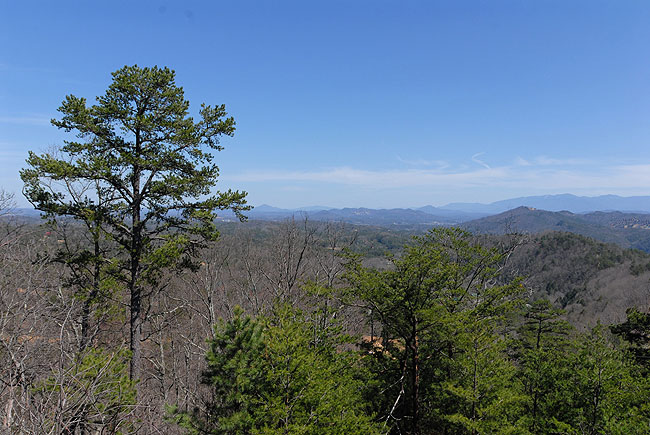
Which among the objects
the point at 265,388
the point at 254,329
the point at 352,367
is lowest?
the point at 352,367

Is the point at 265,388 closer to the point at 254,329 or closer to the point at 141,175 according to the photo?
the point at 254,329

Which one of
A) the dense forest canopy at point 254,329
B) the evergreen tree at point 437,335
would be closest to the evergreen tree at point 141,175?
the dense forest canopy at point 254,329

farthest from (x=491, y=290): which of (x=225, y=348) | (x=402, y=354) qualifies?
(x=225, y=348)

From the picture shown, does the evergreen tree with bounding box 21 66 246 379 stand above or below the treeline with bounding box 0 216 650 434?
above

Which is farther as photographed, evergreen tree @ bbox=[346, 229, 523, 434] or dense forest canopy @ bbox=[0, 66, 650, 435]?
evergreen tree @ bbox=[346, 229, 523, 434]

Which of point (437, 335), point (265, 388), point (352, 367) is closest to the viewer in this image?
point (265, 388)

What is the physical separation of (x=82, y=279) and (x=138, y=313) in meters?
2.16

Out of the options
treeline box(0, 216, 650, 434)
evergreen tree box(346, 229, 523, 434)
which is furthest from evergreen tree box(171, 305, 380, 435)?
evergreen tree box(346, 229, 523, 434)

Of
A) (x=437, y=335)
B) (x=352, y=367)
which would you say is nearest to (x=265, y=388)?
(x=352, y=367)

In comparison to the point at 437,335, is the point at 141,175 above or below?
above

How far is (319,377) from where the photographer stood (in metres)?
7.41

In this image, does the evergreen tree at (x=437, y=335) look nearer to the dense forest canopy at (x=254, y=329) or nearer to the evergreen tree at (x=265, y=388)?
the dense forest canopy at (x=254, y=329)

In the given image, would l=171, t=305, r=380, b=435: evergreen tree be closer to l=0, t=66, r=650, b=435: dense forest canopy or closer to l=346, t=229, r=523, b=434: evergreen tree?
l=0, t=66, r=650, b=435: dense forest canopy

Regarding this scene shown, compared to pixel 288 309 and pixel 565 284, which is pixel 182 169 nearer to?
pixel 288 309
